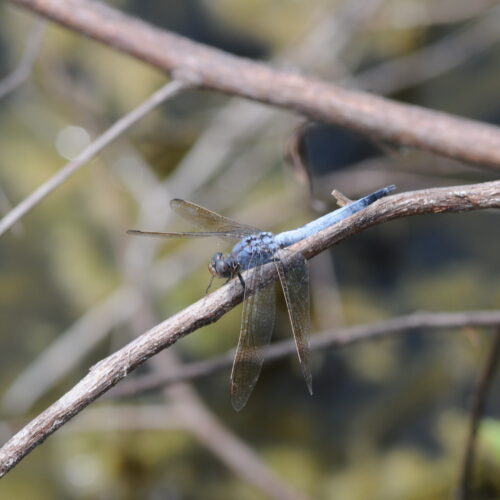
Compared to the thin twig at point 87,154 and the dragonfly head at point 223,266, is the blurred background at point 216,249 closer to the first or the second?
the thin twig at point 87,154

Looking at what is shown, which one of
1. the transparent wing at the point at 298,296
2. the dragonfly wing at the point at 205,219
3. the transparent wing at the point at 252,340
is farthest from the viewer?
the dragonfly wing at the point at 205,219

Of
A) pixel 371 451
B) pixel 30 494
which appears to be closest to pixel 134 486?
pixel 30 494

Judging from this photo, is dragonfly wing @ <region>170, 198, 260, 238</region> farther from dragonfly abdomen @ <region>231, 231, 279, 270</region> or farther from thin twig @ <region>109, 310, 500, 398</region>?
thin twig @ <region>109, 310, 500, 398</region>

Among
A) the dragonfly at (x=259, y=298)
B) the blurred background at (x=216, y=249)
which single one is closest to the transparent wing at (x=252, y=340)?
the dragonfly at (x=259, y=298)

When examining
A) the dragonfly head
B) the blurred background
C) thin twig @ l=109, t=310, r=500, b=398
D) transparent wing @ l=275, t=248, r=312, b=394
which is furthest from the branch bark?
the blurred background

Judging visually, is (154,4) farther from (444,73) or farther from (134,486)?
(134,486)
